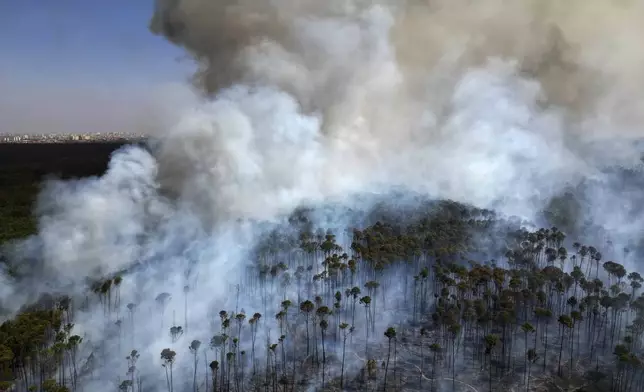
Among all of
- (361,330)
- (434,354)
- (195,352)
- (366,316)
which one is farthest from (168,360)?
(434,354)

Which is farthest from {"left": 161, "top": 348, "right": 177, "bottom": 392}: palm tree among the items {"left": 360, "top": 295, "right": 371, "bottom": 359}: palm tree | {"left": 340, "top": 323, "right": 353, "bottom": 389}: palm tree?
{"left": 360, "top": 295, "right": 371, "bottom": 359}: palm tree

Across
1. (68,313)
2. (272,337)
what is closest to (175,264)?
(68,313)

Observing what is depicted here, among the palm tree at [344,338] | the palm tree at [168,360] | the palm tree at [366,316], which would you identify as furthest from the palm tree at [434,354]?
the palm tree at [168,360]

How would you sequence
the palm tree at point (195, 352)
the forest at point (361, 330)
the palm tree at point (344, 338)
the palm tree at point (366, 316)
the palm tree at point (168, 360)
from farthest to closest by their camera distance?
the palm tree at point (366, 316), the palm tree at point (344, 338), the forest at point (361, 330), the palm tree at point (195, 352), the palm tree at point (168, 360)

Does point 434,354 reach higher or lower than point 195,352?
lower

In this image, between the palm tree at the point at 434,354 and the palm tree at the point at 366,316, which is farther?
the palm tree at the point at 366,316

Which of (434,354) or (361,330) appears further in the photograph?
(361,330)

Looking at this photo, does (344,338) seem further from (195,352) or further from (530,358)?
(530,358)

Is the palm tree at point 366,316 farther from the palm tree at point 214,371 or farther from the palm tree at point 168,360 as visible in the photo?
the palm tree at point 168,360
